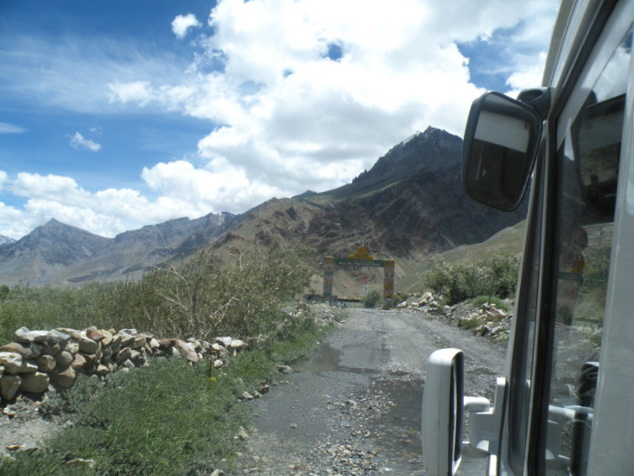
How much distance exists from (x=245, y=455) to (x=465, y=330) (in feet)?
42.8

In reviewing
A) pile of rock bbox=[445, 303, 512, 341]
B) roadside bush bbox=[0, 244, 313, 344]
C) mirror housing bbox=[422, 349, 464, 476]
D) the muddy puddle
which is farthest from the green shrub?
pile of rock bbox=[445, 303, 512, 341]

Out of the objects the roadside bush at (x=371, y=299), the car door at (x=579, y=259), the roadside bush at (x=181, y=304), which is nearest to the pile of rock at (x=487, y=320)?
the roadside bush at (x=181, y=304)

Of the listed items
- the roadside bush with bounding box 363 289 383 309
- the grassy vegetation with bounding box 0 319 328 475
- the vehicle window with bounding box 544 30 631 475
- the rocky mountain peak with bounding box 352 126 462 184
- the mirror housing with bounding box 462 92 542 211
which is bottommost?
the roadside bush with bounding box 363 289 383 309

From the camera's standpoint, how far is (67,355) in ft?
19.9

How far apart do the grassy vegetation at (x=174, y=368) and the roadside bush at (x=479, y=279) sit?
1163 cm

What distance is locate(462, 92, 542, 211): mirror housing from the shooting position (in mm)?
1402

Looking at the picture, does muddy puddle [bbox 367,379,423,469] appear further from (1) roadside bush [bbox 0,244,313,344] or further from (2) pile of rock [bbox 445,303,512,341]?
(2) pile of rock [bbox 445,303,512,341]

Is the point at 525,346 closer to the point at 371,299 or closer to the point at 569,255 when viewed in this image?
the point at 569,255

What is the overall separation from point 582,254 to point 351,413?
20.8ft

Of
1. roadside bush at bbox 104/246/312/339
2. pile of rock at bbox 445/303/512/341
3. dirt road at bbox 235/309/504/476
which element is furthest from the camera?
pile of rock at bbox 445/303/512/341

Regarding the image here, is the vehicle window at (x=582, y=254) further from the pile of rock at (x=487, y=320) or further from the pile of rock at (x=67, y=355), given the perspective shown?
the pile of rock at (x=487, y=320)

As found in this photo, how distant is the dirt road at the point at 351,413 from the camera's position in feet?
17.5

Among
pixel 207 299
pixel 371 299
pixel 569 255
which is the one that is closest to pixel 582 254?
pixel 569 255

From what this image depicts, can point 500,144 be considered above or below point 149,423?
above
